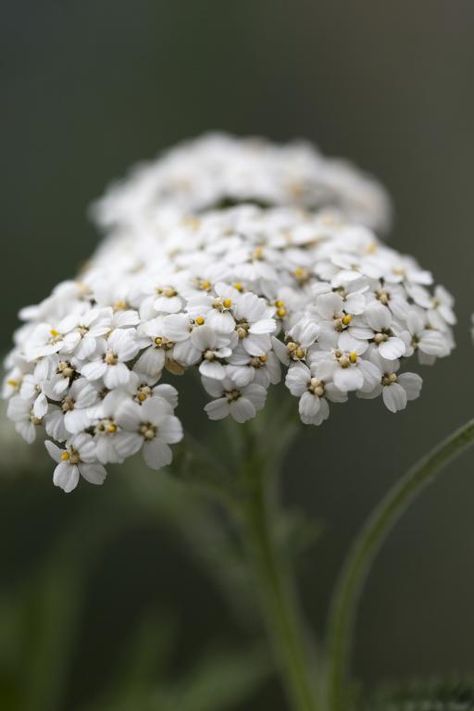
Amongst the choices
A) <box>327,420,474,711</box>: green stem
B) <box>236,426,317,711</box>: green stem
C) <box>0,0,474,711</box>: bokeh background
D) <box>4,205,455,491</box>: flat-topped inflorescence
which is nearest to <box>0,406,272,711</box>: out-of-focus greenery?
<box>0,0,474,711</box>: bokeh background

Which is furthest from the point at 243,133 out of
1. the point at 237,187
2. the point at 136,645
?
the point at 136,645

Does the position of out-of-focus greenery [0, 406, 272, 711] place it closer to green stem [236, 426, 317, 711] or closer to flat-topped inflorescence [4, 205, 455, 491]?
green stem [236, 426, 317, 711]

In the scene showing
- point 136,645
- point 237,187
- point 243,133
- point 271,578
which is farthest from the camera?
point 243,133

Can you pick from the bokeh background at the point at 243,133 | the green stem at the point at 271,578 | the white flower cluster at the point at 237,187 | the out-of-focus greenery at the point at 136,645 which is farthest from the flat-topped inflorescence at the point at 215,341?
the bokeh background at the point at 243,133

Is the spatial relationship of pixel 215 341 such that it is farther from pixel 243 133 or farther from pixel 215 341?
pixel 243 133

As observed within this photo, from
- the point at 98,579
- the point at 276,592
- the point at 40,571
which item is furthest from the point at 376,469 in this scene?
the point at 276,592

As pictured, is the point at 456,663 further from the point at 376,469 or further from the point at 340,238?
the point at 340,238

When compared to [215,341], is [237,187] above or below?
above
